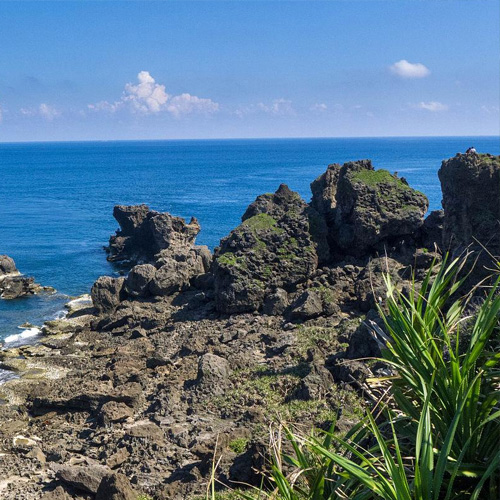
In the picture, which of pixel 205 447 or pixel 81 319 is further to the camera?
pixel 81 319

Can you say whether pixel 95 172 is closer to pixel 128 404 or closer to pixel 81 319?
pixel 81 319

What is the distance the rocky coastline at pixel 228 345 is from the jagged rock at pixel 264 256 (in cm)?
9

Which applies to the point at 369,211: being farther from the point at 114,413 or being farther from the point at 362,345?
the point at 114,413

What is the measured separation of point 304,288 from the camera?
127ft

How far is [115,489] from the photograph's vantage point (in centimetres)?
1684

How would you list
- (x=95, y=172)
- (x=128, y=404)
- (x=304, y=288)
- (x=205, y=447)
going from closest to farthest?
(x=205, y=447) < (x=128, y=404) < (x=304, y=288) < (x=95, y=172)

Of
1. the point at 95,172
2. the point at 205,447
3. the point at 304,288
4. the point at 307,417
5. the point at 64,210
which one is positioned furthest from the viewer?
the point at 95,172

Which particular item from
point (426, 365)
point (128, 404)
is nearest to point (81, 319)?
point (128, 404)

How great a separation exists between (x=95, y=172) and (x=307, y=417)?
188125mm

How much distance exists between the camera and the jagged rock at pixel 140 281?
41250mm

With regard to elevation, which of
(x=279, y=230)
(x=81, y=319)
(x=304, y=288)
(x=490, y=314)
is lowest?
(x=81, y=319)

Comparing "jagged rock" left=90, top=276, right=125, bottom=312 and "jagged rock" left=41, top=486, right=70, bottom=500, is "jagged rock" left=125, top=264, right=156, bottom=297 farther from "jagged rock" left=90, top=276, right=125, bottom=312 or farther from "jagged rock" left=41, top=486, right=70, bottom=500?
"jagged rock" left=41, top=486, right=70, bottom=500

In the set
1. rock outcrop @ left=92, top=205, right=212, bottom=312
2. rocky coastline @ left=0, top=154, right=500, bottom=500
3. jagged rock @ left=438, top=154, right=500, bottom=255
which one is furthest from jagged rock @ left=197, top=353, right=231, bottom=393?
rock outcrop @ left=92, top=205, right=212, bottom=312

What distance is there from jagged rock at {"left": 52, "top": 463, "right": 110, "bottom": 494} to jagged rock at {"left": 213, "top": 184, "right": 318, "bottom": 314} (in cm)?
1849
